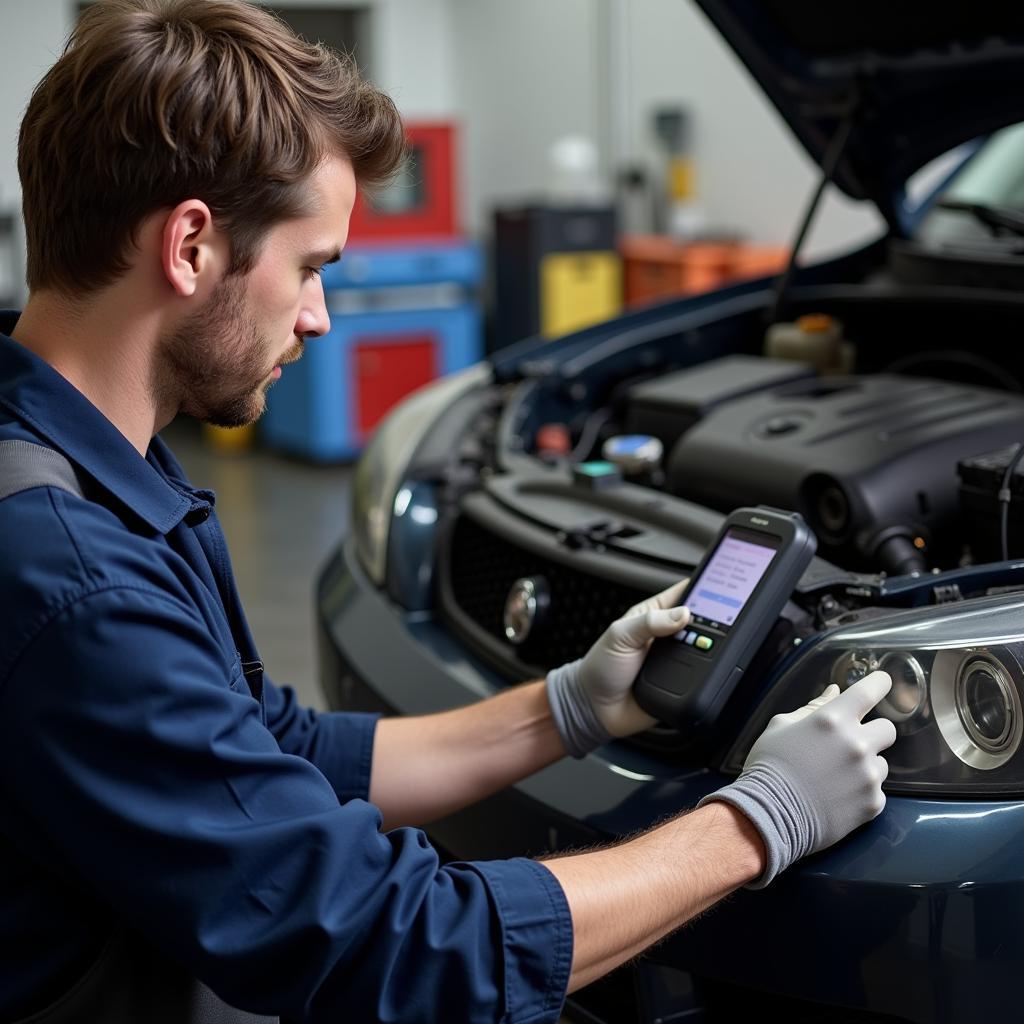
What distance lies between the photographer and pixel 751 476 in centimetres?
176

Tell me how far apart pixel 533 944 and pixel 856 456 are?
2.77ft

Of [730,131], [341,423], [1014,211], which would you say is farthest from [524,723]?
[730,131]

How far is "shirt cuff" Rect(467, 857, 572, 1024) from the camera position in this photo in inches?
41.2

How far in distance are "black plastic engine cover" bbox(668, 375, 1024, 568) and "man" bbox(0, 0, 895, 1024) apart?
0.43 meters

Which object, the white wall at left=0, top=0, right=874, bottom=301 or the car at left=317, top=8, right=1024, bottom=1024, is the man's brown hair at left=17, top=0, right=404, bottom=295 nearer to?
the car at left=317, top=8, right=1024, bottom=1024

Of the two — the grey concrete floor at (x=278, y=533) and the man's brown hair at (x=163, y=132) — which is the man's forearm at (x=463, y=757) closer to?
the man's brown hair at (x=163, y=132)

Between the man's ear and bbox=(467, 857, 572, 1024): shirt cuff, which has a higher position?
the man's ear

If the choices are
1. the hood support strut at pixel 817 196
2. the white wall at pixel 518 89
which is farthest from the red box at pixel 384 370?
the hood support strut at pixel 817 196

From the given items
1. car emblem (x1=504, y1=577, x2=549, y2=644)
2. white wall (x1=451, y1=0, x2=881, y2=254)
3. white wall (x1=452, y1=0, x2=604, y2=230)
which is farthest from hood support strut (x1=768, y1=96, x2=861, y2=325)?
white wall (x1=452, y1=0, x2=604, y2=230)

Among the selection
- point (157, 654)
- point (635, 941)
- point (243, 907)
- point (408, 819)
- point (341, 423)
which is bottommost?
point (341, 423)

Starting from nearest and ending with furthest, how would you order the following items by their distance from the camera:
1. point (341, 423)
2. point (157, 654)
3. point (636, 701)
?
point (157, 654) → point (636, 701) → point (341, 423)

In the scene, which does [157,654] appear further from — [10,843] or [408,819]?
[408,819]

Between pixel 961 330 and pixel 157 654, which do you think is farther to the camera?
pixel 961 330

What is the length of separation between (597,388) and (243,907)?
1537 mm
